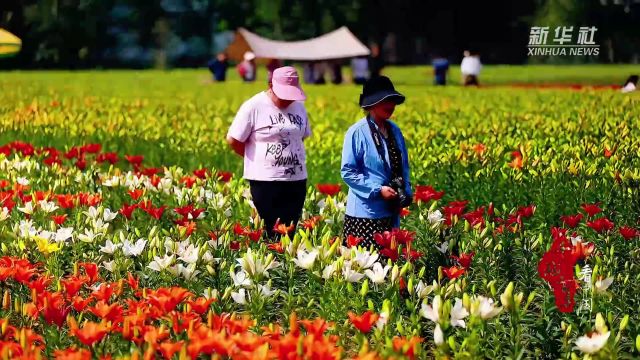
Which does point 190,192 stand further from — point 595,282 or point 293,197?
point 595,282

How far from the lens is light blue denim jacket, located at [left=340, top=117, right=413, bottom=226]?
591cm

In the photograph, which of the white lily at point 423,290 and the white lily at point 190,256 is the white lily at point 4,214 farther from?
the white lily at point 423,290

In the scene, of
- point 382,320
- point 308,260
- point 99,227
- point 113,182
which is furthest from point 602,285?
point 113,182

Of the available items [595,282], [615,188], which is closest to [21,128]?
[615,188]

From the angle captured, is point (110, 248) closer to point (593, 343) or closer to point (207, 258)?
point (207, 258)

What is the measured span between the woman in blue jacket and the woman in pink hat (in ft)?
2.22

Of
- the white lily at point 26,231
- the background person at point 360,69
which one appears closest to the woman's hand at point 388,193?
the white lily at point 26,231

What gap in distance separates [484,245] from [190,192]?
2.67 metres

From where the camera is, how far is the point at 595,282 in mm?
4492

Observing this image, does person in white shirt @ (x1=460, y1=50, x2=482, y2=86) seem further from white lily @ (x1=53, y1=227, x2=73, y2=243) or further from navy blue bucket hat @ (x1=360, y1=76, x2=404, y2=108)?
white lily @ (x1=53, y1=227, x2=73, y2=243)

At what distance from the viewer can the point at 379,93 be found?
5.74 m

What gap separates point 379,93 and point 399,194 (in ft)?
2.04

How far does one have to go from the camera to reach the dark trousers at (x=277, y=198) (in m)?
6.76

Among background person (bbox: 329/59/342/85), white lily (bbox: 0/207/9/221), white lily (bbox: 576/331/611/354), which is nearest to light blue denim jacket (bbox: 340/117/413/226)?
white lily (bbox: 0/207/9/221)
